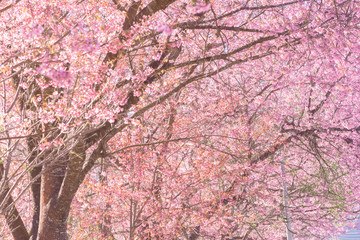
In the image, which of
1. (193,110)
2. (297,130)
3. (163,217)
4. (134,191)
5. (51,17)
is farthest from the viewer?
(193,110)

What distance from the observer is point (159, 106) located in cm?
1138

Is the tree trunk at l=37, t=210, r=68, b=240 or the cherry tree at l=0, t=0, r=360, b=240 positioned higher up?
the cherry tree at l=0, t=0, r=360, b=240

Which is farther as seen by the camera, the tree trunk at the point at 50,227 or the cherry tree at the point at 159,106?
the tree trunk at the point at 50,227

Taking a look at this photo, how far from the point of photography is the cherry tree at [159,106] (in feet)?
16.6

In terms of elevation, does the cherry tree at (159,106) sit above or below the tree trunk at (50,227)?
above

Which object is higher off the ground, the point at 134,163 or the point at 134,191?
the point at 134,163

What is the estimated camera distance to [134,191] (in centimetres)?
852

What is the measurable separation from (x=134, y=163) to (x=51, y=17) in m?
5.39

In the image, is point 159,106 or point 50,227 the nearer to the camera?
point 50,227

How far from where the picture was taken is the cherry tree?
5.05 metres

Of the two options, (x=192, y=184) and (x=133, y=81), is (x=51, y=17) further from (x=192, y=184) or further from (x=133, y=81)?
(x=192, y=184)

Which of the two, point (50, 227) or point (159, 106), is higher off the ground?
point (159, 106)

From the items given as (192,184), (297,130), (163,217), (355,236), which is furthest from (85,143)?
(355,236)

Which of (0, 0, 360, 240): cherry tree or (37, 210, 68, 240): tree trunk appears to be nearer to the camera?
(0, 0, 360, 240): cherry tree
